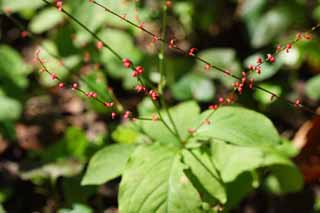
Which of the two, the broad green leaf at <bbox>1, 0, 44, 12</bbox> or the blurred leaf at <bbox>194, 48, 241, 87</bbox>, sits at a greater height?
the broad green leaf at <bbox>1, 0, 44, 12</bbox>

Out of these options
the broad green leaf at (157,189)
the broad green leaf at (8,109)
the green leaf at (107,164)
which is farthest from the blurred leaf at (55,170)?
the broad green leaf at (157,189)

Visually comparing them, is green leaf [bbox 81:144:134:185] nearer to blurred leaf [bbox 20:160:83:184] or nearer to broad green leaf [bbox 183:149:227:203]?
broad green leaf [bbox 183:149:227:203]

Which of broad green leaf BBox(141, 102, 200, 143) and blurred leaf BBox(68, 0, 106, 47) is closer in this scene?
broad green leaf BBox(141, 102, 200, 143)

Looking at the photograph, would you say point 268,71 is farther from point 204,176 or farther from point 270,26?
point 204,176

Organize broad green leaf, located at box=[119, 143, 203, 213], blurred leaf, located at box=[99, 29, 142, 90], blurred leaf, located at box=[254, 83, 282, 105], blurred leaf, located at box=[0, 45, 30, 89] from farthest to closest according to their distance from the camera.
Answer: blurred leaf, located at box=[99, 29, 142, 90]
blurred leaf, located at box=[0, 45, 30, 89]
blurred leaf, located at box=[254, 83, 282, 105]
broad green leaf, located at box=[119, 143, 203, 213]

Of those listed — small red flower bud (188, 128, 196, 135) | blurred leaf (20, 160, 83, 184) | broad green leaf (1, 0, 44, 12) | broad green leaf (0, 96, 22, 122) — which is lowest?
small red flower bud (188, 128, 196, 135)

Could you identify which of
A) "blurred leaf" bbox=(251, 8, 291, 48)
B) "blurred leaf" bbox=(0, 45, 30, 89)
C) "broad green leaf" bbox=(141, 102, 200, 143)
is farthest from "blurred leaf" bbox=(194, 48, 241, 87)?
"blurred leaf" bbox=(0, 45, 30, 89)

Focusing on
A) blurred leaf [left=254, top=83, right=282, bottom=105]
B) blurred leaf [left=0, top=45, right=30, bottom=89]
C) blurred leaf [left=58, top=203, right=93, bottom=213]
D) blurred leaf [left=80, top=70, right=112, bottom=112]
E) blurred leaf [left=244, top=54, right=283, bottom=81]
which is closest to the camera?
blurred leaf [left=58, top=203, right=93, bottom=213]
